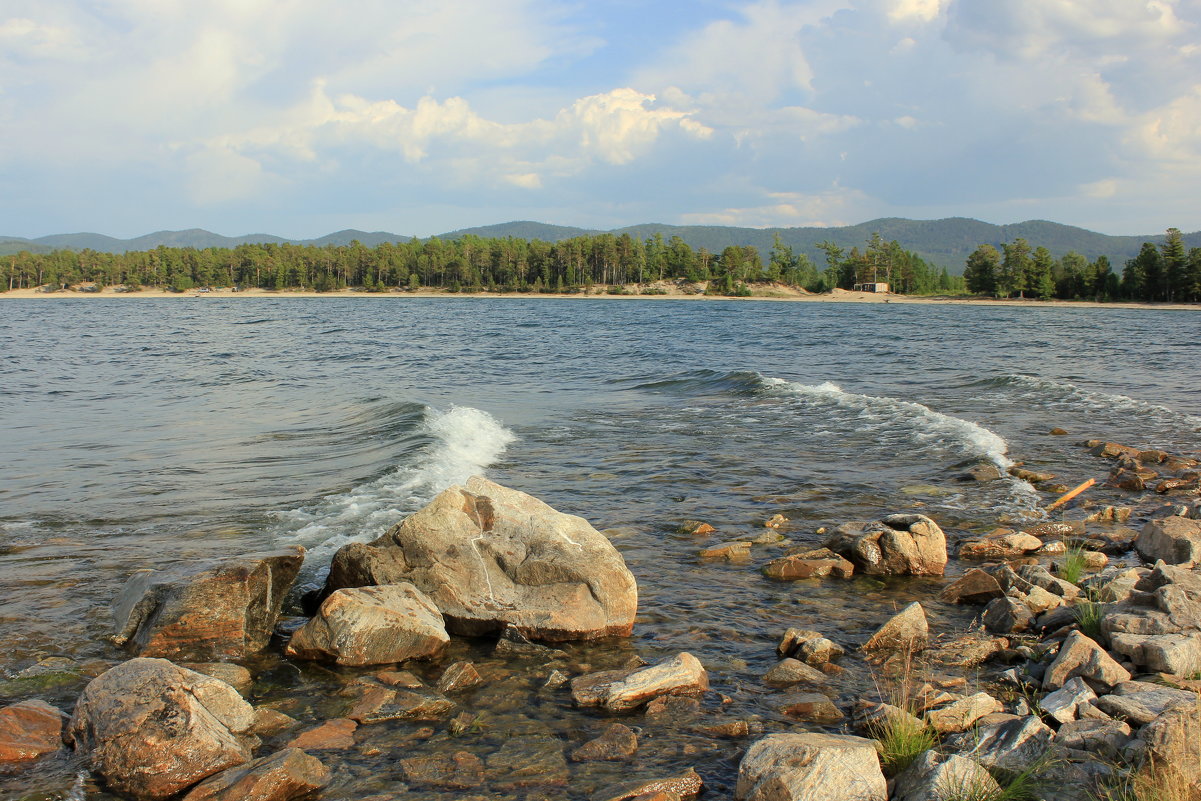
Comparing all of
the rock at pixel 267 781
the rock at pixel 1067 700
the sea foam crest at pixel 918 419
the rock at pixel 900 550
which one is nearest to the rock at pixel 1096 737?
the rock at pixel 1067 700

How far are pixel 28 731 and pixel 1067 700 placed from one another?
23.1 ft

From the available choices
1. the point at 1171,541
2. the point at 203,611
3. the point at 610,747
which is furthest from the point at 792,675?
the point at 1171,541

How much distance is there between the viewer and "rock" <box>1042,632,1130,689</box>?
18.2 ft

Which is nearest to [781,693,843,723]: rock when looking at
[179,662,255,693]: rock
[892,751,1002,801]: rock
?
[892,751,1002,801]: rock

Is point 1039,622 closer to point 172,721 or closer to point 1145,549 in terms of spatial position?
point 1145,549

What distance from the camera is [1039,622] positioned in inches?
286

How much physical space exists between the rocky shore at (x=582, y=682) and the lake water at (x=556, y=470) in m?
0.09

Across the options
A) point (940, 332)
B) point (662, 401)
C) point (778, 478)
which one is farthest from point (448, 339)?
point (778, 478)

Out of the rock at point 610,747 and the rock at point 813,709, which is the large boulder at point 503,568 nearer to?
the rock at point 610,747

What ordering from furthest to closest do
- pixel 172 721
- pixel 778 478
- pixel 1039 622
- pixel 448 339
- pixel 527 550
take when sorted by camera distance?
pixel 448 339
pixel 778 478
pixel 527 550
pixel 1039 622
pixel 172 721

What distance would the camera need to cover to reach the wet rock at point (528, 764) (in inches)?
195

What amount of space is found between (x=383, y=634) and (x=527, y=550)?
5.48 ft

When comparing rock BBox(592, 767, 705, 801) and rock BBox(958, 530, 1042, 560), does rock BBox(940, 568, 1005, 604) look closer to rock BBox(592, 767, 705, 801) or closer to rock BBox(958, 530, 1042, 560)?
rock BBox(958, 530, 1042, 560)

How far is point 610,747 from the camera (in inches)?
209
